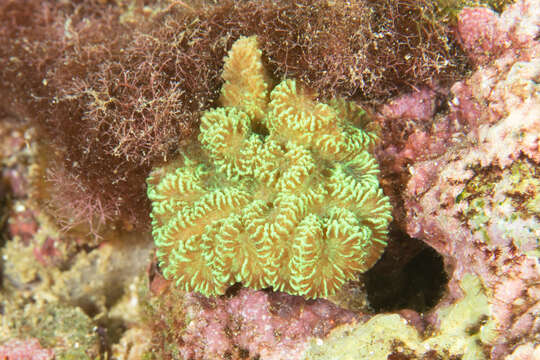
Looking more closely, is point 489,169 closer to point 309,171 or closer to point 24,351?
point 309,171

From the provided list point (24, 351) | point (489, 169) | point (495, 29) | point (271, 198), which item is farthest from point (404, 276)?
point (24, 351)

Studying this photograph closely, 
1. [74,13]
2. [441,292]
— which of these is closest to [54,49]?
[74,13]

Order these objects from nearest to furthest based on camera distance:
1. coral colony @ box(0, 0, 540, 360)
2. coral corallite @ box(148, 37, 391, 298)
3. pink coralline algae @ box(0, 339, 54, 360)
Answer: coral colony @ box(0, 0, 540, 360) → coral corallite @ box(148, 37, 391, 298) → pink coralline algae @ box(0, 339, 54, 360)

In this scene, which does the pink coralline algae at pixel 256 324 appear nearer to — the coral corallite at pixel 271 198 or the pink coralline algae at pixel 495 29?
the coral corallite at pixel 271 198

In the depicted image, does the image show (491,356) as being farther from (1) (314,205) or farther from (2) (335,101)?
(2) (335,101)

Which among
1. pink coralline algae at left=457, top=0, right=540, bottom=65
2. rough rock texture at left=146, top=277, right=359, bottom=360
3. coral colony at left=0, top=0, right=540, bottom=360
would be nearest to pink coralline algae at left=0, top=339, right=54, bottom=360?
coral colony at left=0, top=0, right=540, bottom=360

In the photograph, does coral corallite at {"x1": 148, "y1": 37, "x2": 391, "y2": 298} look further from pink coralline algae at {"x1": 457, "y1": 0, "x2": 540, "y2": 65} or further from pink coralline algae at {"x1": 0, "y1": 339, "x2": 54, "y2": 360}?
pink coralline algae at {"x1": 0, "y1": 339, "x2": 54, "y2": 360}
